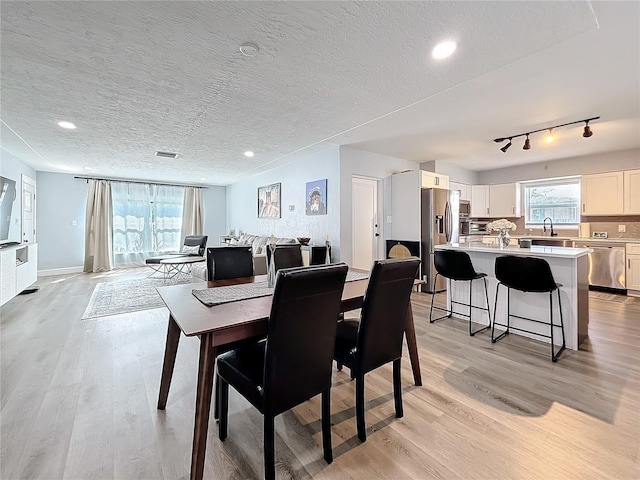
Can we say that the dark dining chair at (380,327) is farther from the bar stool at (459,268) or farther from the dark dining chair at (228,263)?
the bar stool at (459,268)

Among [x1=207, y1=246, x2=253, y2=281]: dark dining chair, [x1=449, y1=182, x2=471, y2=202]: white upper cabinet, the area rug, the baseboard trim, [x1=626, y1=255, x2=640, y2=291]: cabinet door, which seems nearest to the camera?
[x1=207, y1=246, x2=253, y2=281]: dark dining chair

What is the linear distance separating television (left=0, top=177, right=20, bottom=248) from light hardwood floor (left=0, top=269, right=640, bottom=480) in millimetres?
2284

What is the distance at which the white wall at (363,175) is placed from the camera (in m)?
4.79

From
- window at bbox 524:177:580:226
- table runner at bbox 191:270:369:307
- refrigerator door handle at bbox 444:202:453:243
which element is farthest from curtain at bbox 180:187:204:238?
window at bbox 524:177:580:226

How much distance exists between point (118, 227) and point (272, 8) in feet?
26.5

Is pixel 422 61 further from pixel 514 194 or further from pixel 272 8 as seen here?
pixel 514 194

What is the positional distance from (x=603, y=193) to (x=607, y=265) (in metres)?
1.31

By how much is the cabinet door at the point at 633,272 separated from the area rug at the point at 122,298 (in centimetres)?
752

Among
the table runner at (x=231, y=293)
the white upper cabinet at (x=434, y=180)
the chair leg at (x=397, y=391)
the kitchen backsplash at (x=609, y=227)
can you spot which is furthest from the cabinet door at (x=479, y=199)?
the table runner at (x=231, y=293)

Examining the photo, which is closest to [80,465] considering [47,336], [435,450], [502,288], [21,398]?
[21,398]

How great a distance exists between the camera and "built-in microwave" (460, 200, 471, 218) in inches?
255

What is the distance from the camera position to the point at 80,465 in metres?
1.48

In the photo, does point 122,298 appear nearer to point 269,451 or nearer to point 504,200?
point 269,451

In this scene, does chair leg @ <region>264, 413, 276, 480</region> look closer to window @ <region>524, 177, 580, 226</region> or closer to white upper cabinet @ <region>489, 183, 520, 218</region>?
white upper cabinet @ <region>489, 183, 520, 218</region>
